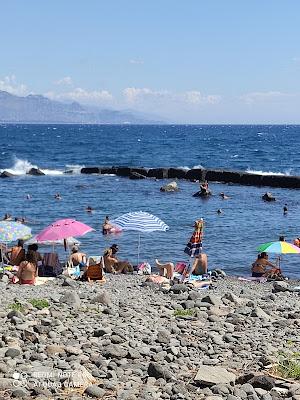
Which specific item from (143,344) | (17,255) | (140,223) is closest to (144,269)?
(140,223)

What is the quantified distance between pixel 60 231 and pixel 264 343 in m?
9.67

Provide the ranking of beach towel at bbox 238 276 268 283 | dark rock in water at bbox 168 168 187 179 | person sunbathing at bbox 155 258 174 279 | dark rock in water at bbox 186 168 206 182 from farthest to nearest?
dark rock in water at bbox 168 168 187 179 → dark rock in water at bbox 186 168 206 182 → beach towel at bbox 238 276 268 283 → person sunbathing at bbox 155 258 174 279

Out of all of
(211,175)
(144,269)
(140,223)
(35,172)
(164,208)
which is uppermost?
(140,223)

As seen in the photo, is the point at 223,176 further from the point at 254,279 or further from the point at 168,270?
the point at 168,270

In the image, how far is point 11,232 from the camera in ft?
62.6

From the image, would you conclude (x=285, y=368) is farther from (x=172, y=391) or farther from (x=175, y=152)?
(x=175, y=152)

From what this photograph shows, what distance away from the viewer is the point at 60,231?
19.7 metres

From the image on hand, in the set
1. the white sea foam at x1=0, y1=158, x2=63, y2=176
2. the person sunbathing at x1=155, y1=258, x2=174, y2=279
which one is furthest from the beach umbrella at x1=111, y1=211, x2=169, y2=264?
the white sea foam at x1=0, y1=158, x2=63, y2=176

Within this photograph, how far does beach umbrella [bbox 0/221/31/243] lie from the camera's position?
18938mm

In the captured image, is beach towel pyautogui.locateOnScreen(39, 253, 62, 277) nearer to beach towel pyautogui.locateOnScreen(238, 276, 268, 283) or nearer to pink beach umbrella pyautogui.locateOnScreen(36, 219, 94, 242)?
pink beach umbrella pyautogui.locateOnScreen(36, 219, 94, 242)

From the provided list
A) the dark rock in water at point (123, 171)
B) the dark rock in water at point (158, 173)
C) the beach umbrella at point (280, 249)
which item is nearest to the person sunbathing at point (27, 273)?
the beach umbrella at point (280, 249)

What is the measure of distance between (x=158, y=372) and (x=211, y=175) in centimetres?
5115

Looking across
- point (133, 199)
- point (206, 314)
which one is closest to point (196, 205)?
point (133, 199)

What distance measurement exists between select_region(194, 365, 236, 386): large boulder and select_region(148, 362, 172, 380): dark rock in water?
1.32ft
